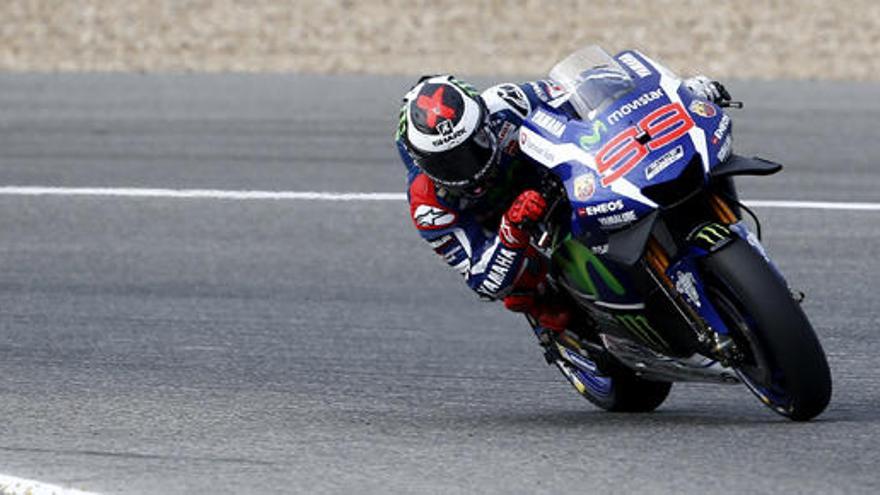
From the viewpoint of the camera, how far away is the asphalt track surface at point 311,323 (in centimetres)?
682

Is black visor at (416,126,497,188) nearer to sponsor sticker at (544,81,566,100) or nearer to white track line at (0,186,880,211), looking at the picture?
sponsor sticker at (544,81,566,100)

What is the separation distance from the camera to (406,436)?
746 cm

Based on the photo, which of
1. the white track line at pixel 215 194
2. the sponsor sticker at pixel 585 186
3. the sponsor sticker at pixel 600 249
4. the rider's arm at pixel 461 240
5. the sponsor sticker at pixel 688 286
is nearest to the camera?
the sponsor sticker at pixel 688 286

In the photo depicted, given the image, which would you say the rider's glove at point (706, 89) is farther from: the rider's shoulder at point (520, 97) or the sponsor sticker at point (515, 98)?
the sponsor sticker at point (515, 98)

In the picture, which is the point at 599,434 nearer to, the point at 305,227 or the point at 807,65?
the point at 305,227

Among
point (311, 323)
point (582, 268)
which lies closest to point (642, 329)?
point (582, 268)

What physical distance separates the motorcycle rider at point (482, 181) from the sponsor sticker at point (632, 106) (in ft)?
0.86

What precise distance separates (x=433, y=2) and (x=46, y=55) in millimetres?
3337

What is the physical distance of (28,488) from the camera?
662 centimetres

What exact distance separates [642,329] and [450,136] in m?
0.95

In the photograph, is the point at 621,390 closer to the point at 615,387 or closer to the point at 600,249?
the point at 615,387

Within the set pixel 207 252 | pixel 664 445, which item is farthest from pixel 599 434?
pixel 207 252

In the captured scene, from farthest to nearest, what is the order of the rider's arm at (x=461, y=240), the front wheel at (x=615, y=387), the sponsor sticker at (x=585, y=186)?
the front wheel at (x=615, y=387)
the rider's arm at (x=461, y=240)
the sponsor sticker at (x=585, y=186)

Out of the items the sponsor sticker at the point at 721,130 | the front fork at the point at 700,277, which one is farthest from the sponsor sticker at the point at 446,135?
the sponsor sticker at the point at 721,130
